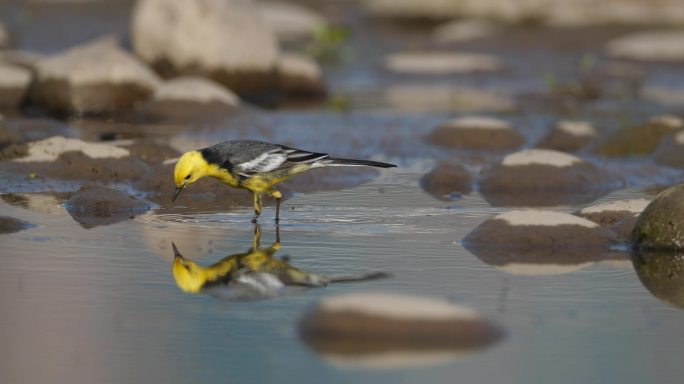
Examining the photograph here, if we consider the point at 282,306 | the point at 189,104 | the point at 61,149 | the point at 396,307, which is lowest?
the point at 282,306

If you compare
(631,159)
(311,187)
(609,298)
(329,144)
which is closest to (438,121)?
(329,144)

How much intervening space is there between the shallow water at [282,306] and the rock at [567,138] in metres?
4.40

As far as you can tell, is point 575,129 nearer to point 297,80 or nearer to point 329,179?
point 329,179

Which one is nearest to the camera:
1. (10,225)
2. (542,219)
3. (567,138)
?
(542,219)

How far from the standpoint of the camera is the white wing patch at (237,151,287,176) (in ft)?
38.8

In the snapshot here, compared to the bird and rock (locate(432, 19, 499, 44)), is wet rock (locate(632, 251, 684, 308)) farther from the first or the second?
rock (locate(432, 19, 499, 44))

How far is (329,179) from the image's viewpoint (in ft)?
49.3

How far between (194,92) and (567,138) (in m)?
A: 5.27

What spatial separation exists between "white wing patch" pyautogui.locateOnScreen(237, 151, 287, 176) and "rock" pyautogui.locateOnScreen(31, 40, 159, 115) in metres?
8.60

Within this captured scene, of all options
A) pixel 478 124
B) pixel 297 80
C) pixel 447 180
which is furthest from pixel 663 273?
pixel 297 80

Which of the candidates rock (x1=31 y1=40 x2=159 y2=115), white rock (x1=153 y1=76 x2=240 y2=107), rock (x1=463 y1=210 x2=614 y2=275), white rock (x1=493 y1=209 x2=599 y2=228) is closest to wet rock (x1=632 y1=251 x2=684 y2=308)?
rock (x1=463 y1=210 x2=614 y2=275)

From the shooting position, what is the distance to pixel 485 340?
8.39 meters

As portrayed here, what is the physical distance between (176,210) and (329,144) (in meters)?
5.00

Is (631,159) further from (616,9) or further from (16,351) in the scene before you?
(616,9)
